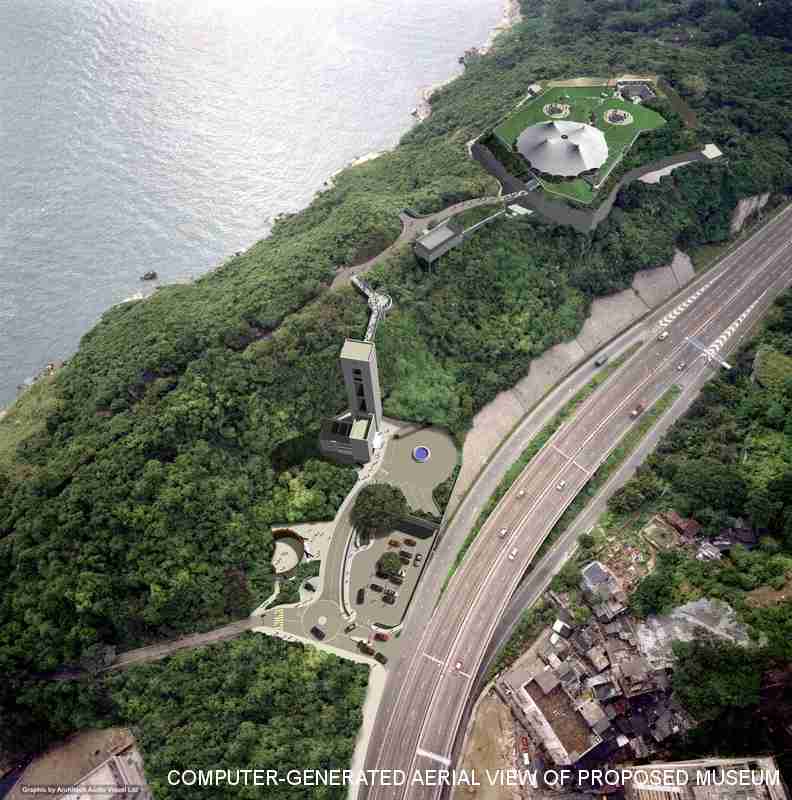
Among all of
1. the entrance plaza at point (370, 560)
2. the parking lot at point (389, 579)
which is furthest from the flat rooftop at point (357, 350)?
the parking lot at point (389, 579)

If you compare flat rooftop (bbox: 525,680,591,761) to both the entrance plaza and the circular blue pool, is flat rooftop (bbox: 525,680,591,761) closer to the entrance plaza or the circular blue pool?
the entrance plaza

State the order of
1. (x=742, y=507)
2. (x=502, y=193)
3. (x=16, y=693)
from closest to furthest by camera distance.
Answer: (x=16, y=693) → (x=742, y=507) → (x=502, y=193)

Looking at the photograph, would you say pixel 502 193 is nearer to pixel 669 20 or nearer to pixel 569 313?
pixel 569 313

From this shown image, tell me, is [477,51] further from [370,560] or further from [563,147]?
[370,560]

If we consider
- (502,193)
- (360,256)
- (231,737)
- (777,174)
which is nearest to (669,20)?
(777,174)

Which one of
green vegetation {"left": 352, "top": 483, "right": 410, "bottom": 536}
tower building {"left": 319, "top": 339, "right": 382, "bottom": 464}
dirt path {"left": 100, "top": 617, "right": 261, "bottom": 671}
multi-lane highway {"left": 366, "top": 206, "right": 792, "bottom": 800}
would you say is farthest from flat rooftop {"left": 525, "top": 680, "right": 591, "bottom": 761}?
tower building {"left": 319, "top": 339, "right": 382, "bottom": 464}

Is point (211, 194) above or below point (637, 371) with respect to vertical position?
above
